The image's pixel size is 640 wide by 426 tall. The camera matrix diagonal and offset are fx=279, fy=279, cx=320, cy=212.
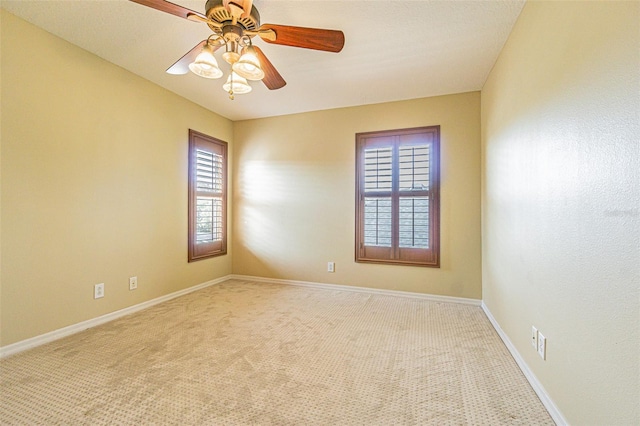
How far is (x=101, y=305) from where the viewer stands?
2703mm

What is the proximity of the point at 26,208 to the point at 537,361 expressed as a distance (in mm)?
3791

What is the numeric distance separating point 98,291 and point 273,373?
201cm

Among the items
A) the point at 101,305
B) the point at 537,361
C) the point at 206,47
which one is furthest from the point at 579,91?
the point at 101,305

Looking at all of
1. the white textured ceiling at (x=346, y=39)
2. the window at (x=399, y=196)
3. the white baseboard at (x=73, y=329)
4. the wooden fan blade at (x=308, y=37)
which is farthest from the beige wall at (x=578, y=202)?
the white baseboard at (x=73, y=329)

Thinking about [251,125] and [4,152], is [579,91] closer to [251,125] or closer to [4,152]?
[4,152]

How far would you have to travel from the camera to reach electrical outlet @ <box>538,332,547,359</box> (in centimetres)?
161

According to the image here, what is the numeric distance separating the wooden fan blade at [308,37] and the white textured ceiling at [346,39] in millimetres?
394

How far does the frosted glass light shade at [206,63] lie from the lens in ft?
5.85

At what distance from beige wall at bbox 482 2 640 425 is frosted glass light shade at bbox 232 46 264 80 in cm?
168

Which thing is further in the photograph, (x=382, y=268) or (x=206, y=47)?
(x=382, y=268)

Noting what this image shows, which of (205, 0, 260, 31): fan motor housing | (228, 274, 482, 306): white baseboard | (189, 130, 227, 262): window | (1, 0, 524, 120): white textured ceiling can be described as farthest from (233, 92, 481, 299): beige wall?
(205, 0, 260, 31): fan motor housing

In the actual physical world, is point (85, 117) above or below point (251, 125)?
below

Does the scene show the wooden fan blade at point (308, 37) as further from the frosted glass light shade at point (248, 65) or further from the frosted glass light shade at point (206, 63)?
the frosted glass light shade at point (206, 63)

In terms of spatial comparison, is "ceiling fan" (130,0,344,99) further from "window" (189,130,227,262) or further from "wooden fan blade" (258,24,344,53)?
"window" (189,130,227,262)
